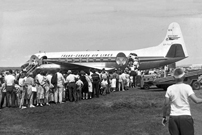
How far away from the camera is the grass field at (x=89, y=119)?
1251 centimetres

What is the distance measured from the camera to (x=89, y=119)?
15.2 m

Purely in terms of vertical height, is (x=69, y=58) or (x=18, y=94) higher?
(x=69, y=58)

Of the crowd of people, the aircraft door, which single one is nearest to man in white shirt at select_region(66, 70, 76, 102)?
the crowd of people

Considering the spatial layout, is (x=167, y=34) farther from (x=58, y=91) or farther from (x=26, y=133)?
(x=26, y=133)

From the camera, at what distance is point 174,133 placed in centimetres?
729

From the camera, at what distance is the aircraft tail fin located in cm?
4241

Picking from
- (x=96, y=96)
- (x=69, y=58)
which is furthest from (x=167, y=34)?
(x=96, y=96)

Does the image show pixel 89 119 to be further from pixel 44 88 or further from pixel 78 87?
pixel 78 87

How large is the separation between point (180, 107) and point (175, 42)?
39.3 metres

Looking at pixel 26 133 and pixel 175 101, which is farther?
pixel 26 133

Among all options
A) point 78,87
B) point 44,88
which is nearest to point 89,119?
point 44,88

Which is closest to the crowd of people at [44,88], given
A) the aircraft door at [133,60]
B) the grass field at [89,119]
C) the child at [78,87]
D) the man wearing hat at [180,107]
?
the child at [78,87]

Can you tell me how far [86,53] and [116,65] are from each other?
5.10 m

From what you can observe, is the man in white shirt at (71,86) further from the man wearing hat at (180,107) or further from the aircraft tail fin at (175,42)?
the aircraft tail fin at (175,42)
